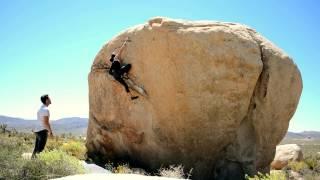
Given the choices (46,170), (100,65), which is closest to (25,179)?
(46,170)

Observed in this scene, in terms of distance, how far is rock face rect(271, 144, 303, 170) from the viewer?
73.3 ft

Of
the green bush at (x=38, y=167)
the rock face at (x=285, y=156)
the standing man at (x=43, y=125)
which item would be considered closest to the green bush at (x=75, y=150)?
the standing man at (x=43, y=125)

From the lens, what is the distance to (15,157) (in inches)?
424

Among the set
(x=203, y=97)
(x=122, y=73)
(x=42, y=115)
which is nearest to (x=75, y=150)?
(x=122, y=73)

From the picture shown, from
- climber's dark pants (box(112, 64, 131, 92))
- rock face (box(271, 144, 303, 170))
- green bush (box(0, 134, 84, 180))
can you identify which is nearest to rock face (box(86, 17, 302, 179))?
climber's dark pants (box(112, 64, 131, 92))

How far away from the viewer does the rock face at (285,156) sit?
2233 cm

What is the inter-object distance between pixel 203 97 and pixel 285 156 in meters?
12.3

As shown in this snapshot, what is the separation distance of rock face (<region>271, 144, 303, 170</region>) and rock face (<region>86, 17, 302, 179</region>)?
8.11 metres

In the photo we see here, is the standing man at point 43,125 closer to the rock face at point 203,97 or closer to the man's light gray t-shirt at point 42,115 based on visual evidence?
the man's light gray t-shirt at point 42,115

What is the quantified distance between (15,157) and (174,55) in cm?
516

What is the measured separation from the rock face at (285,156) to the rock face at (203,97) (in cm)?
811

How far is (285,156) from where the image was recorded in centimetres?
2366

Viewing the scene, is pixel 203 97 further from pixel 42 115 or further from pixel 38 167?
pixel 38 167

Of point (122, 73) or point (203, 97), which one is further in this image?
point (122, 73)
